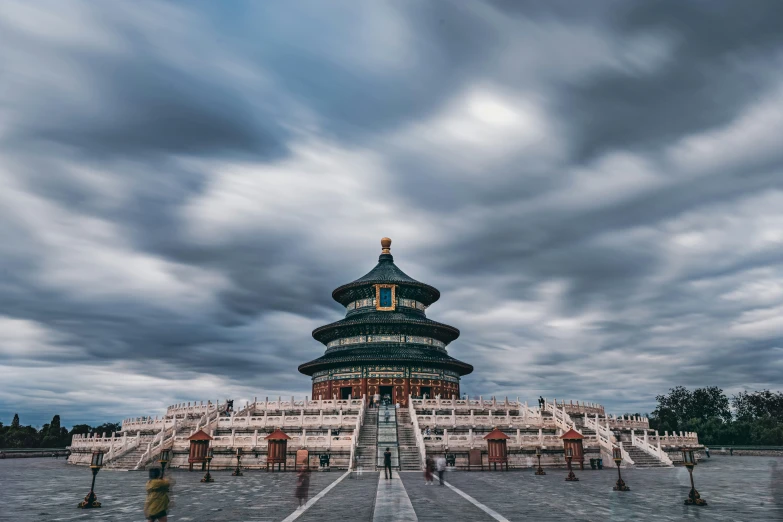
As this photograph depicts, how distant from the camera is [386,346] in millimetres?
55969

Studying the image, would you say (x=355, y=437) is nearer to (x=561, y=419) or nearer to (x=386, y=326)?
(x=561, y=419)

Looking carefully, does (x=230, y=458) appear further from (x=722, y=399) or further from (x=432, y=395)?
(x=722, y=399)

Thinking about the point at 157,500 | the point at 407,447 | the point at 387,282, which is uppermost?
the point at 387,282

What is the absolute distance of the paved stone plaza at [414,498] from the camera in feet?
45.9

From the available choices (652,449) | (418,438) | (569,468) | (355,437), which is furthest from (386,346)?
(569,468)

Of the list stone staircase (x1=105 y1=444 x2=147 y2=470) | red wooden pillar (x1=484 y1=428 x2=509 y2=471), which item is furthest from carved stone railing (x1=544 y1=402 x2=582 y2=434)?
stone staircase (x1=105 y1=444 x2=147 y2=470)

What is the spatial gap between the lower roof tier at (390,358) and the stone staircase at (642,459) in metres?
22.9

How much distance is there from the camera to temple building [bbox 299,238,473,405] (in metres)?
53.4

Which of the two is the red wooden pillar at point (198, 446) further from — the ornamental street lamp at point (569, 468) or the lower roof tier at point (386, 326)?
the lower roof tier at point (386, 326)

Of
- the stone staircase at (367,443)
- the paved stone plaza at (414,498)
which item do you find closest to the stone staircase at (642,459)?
the paved stone plaza at (414,498)

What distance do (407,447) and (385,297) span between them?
3013cm

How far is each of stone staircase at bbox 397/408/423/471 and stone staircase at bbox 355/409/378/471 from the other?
1.47 meters

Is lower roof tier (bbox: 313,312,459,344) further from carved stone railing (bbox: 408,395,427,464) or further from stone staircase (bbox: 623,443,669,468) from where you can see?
stone staircase (bbox: 623,443,669,468)

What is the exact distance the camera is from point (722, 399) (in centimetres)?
9056
